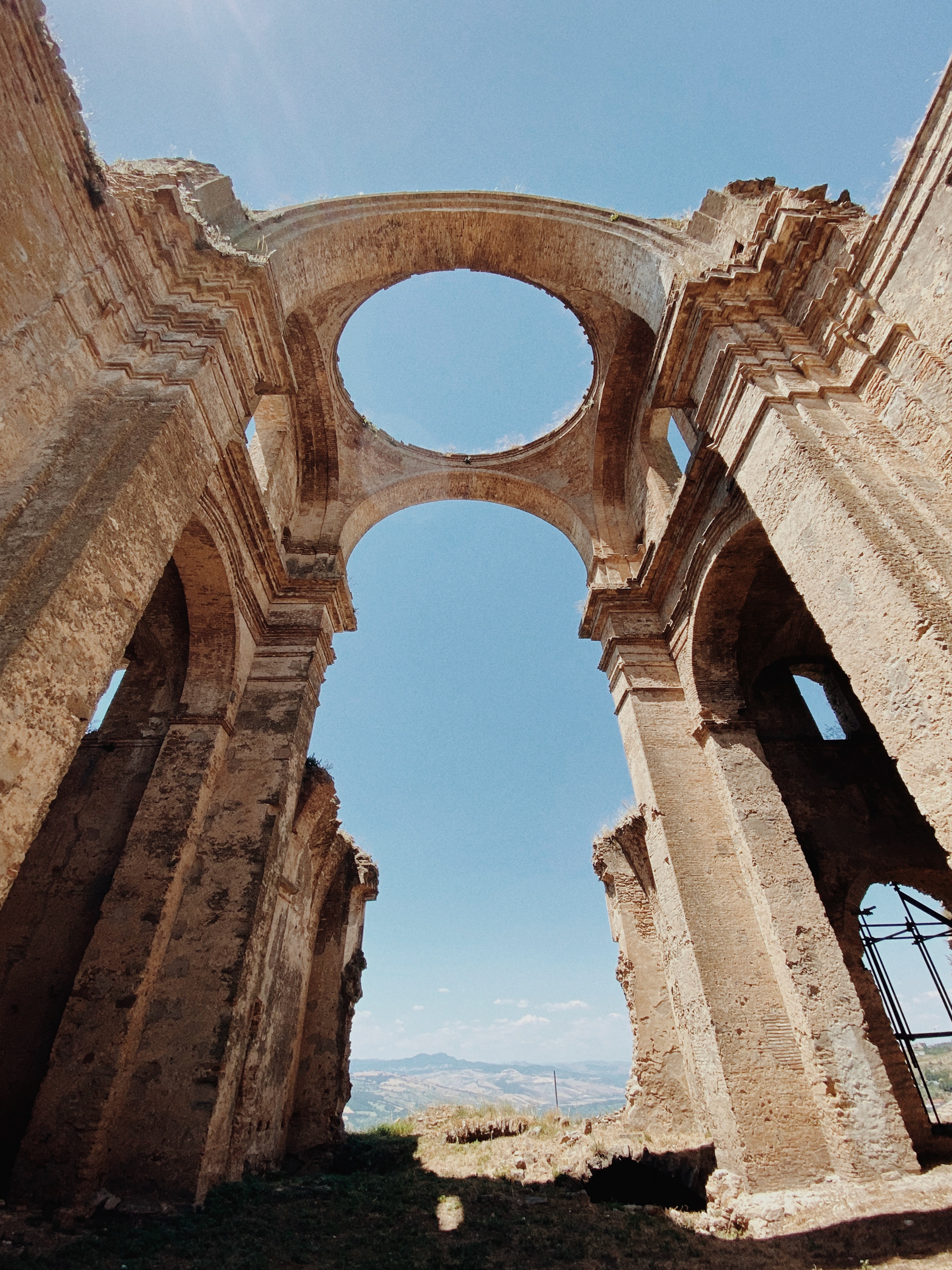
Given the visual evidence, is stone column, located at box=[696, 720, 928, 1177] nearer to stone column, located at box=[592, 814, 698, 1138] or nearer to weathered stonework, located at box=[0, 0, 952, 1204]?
weathered stonework, located at box=[0, 0, 952, 1204]

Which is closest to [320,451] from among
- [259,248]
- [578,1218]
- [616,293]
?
[259,248]

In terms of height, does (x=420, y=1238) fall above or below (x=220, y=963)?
below

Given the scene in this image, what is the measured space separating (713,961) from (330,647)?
19.3 ft

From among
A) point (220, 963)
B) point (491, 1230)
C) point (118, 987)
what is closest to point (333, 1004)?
point (220, 963)

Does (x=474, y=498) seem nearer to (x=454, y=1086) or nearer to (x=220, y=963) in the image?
(x=220, y=963)

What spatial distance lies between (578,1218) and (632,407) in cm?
1042

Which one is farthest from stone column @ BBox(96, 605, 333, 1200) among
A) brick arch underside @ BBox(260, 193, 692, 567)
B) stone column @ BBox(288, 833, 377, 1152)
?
brick arch underside @ BBox(260, 193, 692, 567)

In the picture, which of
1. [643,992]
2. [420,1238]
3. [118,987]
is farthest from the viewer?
[643,992]

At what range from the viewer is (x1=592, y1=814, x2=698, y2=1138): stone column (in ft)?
22.0

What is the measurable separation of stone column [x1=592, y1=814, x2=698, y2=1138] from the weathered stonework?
50 mm

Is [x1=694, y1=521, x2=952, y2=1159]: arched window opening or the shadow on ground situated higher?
[x1=694, y1=521, x2=952, y2=1159]: arched window opening

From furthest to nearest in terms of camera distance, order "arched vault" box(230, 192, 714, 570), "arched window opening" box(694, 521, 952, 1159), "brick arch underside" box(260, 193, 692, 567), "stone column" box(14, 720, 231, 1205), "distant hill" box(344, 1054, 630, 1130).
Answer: "distant hill" box(344, 1054, 630, 1130)
"brick arch underside" box(260, 193, 692, 567)
"arched vault" box(230, 192, 714, 570)
"arched window opening" box(694, 521, 952, 1159)
"stone column" box(14, 720, 231, 1205)

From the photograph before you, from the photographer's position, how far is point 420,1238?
15.0ft

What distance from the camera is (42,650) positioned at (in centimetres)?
311
